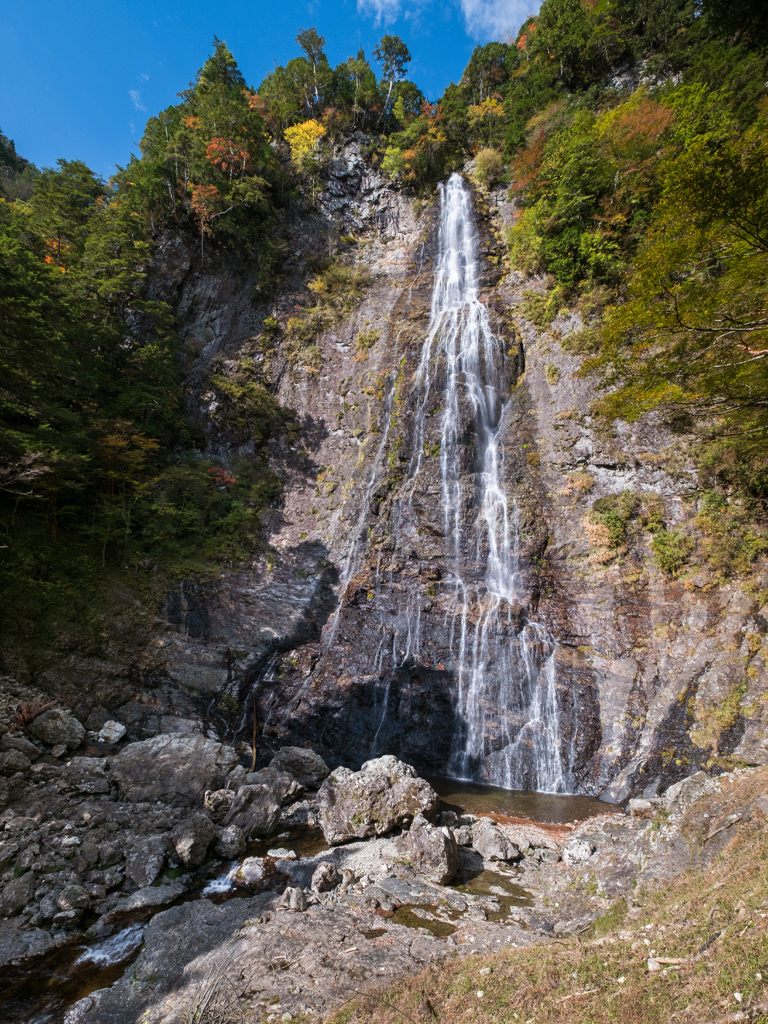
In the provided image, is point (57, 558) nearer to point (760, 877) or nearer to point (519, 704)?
point (519, 704)

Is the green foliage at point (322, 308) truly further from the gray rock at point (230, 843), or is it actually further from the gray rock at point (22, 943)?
the gray rock at point (22, 943)

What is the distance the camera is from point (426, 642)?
1291cm

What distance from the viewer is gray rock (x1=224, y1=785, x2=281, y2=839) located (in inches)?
296

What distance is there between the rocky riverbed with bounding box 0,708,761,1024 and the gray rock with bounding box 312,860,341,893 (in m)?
0.03

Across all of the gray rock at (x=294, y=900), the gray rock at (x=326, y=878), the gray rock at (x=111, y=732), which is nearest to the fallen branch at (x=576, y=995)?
the gray rock at (x=294, y=900)

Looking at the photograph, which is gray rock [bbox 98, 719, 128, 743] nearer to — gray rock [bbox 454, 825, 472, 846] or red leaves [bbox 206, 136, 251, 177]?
gray rock [bbox 454, 825, 472, 846]

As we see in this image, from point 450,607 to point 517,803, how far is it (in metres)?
5.31

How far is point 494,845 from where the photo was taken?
7.05 m

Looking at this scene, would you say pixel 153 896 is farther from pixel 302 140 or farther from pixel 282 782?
pixel 302 140

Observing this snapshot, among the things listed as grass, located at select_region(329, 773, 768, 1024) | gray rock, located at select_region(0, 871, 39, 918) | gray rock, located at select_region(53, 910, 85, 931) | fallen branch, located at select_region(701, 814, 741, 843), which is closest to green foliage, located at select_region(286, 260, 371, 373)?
gray rock, located at select_region(0, 871, 39, 918)

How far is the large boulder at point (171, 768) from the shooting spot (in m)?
8.05

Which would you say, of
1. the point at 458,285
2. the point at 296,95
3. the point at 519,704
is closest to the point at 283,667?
the point at 519,704

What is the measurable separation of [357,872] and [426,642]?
6929 mm

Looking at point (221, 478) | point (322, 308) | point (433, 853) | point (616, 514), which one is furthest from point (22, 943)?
point (322, 308)
